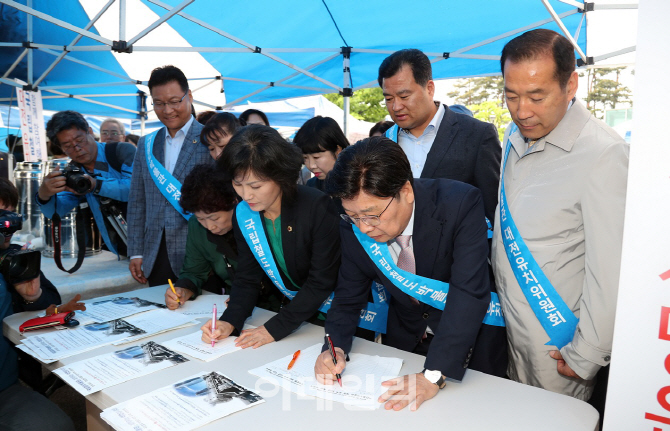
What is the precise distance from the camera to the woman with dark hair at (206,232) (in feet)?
6.77

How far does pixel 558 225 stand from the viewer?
1.38 metres

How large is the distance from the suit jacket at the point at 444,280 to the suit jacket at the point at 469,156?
55cm

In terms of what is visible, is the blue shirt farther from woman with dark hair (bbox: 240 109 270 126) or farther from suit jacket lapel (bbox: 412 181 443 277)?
suit jacket lapel (bbox: 412 181 443 277)

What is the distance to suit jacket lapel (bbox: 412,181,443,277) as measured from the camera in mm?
1465

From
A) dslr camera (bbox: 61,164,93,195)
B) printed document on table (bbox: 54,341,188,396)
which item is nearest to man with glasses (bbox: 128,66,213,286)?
dslr camera (bbox: 61,164,93,195)

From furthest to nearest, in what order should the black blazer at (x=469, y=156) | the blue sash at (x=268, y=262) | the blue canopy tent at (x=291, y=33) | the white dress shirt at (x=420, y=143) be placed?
1. the blue canopy tent at (x=291, y=33)
2. the white dress shirt at (x=420, y=143)
3. the black blazer at (x=469, y=156)
4. the blue sash at (x=268, y=262)

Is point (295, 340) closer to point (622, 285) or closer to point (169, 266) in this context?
point (622, 285)

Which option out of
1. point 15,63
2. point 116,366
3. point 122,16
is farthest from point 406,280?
point 15,63

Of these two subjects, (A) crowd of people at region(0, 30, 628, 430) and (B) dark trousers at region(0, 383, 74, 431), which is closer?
(A) crowd of people at region(0, 30, 628, 430)

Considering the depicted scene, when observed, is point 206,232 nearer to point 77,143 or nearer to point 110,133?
point 77,143

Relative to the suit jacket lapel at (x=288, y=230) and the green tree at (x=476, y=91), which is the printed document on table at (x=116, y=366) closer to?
the suit jacket lapel at (x=288, y=230)

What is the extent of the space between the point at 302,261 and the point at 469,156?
2.74 feet

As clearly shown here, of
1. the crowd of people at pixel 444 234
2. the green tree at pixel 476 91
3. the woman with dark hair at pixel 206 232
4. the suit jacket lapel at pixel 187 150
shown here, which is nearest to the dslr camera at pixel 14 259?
the crowd of people at pixel 444 234

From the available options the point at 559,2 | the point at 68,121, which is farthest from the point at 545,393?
the point at 559,2
